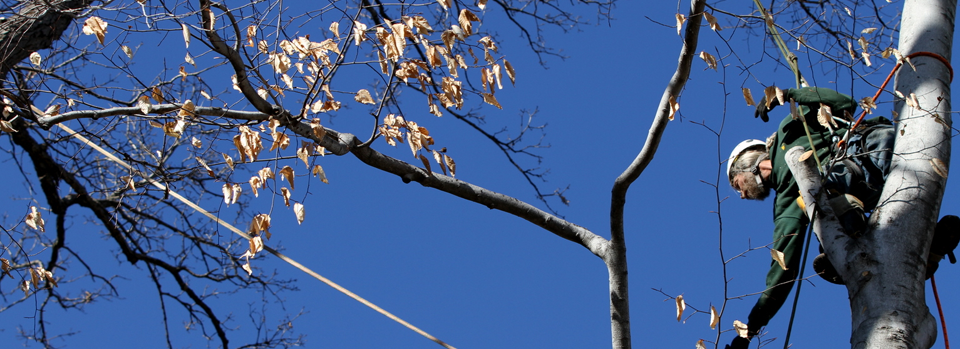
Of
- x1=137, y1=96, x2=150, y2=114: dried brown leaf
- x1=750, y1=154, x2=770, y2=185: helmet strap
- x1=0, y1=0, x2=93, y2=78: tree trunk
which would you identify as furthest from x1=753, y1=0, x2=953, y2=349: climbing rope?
x1=0, y1=0, x2=93, y2=78: tree trunk

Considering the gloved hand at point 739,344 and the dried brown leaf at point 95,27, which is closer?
the dried brown leaf at point 95,27

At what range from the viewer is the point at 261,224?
12.3 feet

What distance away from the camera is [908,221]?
2801 millimetres

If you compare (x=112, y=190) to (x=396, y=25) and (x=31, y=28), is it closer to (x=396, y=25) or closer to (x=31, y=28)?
(x=31, y=28)

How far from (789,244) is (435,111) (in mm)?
1917

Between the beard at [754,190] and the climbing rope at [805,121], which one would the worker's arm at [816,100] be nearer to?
the climbing rope at [805,121]

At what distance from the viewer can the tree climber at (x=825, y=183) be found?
3.30 metres

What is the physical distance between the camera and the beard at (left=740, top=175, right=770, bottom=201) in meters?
4.89

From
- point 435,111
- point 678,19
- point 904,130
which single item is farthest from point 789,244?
point 435,111

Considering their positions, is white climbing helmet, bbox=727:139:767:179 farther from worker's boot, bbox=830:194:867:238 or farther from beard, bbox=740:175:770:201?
worker's boot, bbox=830:194:867:238

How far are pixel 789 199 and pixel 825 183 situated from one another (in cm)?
96

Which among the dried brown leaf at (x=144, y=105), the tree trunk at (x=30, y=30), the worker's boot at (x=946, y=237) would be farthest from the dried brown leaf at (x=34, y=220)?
the worker's boot at (x=946, y=237)

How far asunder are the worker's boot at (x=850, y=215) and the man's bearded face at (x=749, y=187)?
1.87m

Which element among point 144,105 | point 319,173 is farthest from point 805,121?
point 144,105
